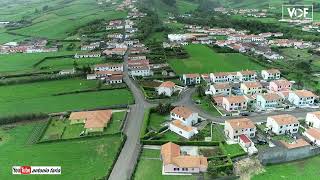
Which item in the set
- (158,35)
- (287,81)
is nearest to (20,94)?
(287,81)

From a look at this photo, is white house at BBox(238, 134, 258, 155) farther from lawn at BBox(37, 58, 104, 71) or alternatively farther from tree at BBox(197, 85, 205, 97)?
lawn at BBox(37, 58, 104, 71)

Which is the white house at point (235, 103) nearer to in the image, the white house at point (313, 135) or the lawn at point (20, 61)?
the white house at point (313, 135)

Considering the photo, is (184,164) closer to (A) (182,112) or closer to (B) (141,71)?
(A) (182,112)

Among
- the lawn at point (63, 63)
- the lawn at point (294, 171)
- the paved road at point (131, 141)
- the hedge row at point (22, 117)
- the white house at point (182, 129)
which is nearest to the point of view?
the lawn at point (294, 171)

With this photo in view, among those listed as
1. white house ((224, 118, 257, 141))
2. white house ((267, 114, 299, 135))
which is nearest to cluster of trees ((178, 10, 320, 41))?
white house ((267, 114, 299, 135))

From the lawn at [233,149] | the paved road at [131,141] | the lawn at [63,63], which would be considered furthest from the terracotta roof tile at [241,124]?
the lawn at [63,63]
